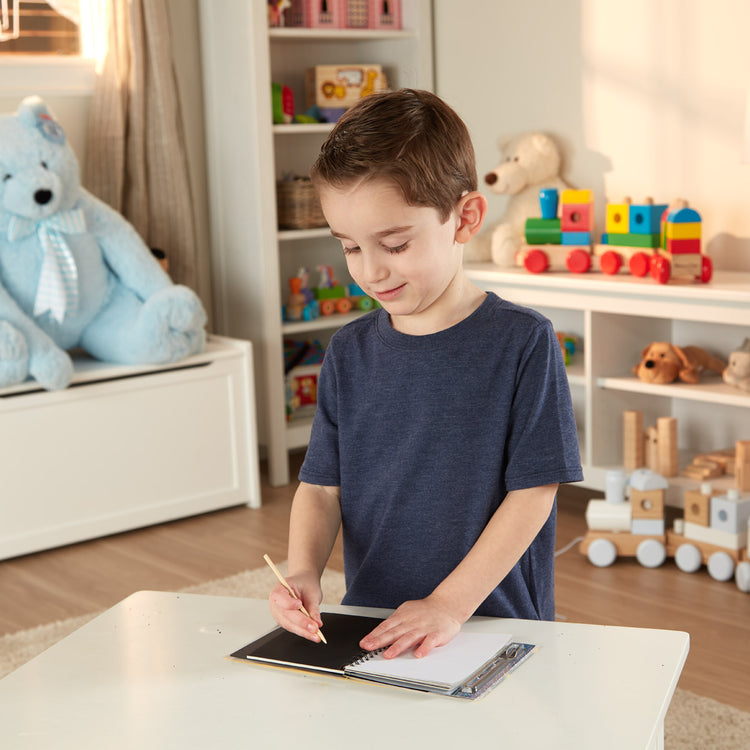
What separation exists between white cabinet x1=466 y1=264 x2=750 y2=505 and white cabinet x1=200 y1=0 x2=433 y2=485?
621 mm

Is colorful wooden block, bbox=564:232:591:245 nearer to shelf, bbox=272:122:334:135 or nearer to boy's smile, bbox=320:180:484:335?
shelf, bbox=272:122:334:135

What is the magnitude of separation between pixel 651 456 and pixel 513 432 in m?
1.65

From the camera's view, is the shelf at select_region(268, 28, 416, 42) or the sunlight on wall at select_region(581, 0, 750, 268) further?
the shelf at select_region(268, 28, 416, 42)

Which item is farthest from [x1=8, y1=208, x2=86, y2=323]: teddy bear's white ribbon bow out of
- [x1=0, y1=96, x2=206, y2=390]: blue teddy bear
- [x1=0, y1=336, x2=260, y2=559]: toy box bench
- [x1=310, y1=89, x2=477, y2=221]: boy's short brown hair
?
[x1=310, y1=89, x2=477, y2=221]: boy's short brown hair

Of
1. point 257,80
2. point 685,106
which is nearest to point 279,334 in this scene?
point 257,80

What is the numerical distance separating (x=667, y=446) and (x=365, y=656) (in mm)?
1796

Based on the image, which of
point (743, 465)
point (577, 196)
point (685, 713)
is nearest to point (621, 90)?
point (577, 196)

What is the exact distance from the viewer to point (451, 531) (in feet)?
3.49

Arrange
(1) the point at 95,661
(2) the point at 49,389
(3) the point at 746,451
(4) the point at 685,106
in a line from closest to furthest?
(1) the point at 95,661
(3) the point at 746,451
(2) the point at 49,389
(4) the point at 685,106

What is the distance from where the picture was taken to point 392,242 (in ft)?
3.18

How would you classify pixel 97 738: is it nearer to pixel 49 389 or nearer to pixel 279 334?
pixel 49 389

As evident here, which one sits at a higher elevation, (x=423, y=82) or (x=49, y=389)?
(x=423, y=82)

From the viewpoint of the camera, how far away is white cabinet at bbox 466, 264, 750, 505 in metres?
2.46

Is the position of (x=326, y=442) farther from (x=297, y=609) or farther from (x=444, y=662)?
(x=444, y=662)
